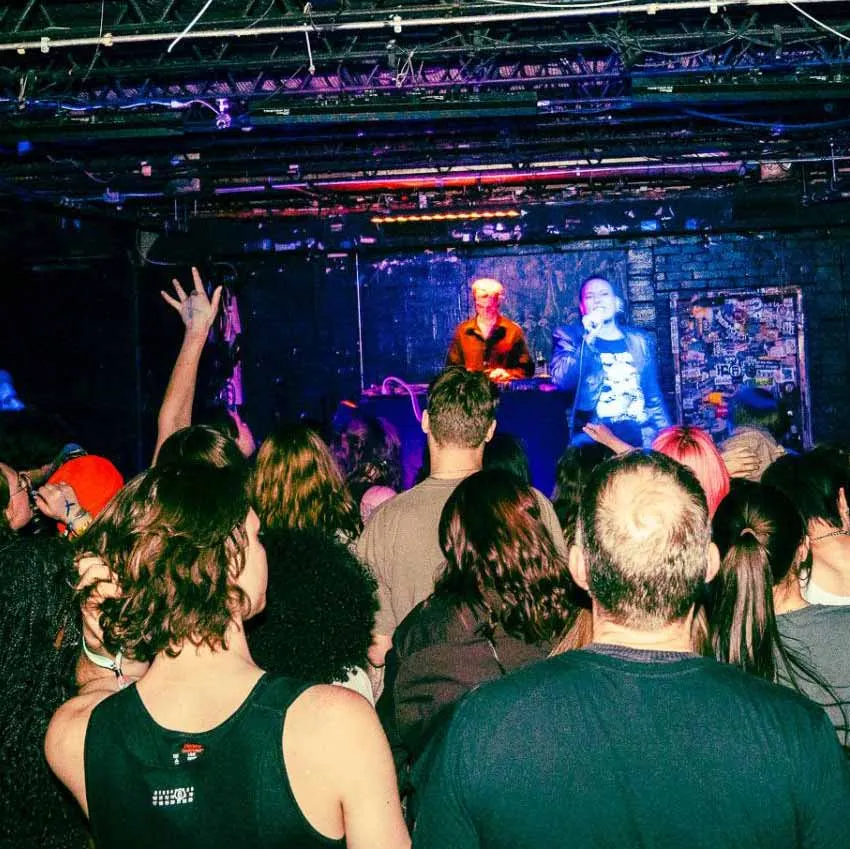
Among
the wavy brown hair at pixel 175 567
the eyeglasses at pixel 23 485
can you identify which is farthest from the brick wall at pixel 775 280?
the wavy brown hair at pixel 175 567

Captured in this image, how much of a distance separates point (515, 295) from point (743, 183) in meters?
2.51

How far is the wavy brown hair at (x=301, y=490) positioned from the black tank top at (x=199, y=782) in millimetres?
1296

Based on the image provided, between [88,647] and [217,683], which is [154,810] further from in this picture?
[88,647]

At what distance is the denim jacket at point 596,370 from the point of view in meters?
9.59

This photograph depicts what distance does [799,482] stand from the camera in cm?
291

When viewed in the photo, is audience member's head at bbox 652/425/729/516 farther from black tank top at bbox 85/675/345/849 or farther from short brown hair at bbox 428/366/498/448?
black tank top at bbox 85/675/345/849

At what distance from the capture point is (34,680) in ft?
6.00

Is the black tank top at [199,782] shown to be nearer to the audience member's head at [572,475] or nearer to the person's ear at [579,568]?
the person's ear at [579,568]

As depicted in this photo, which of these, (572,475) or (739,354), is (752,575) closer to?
(572,475)

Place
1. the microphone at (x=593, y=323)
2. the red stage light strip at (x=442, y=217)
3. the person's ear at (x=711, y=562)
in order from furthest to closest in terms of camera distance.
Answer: the microphone at (x=593, y=323)
the red stage light strip at (x=442, y=217)
the person's ear at (x=711, y=562)

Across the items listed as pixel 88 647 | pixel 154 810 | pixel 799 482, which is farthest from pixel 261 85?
pixel 154 810

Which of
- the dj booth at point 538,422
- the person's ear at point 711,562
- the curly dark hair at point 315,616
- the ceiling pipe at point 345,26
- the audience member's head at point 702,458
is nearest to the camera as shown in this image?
the person's ear at point 711,562

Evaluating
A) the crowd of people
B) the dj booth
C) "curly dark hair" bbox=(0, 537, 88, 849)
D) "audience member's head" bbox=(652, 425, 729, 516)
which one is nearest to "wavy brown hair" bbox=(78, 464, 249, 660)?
the crowd of people

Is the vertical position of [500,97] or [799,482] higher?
[500,97]
